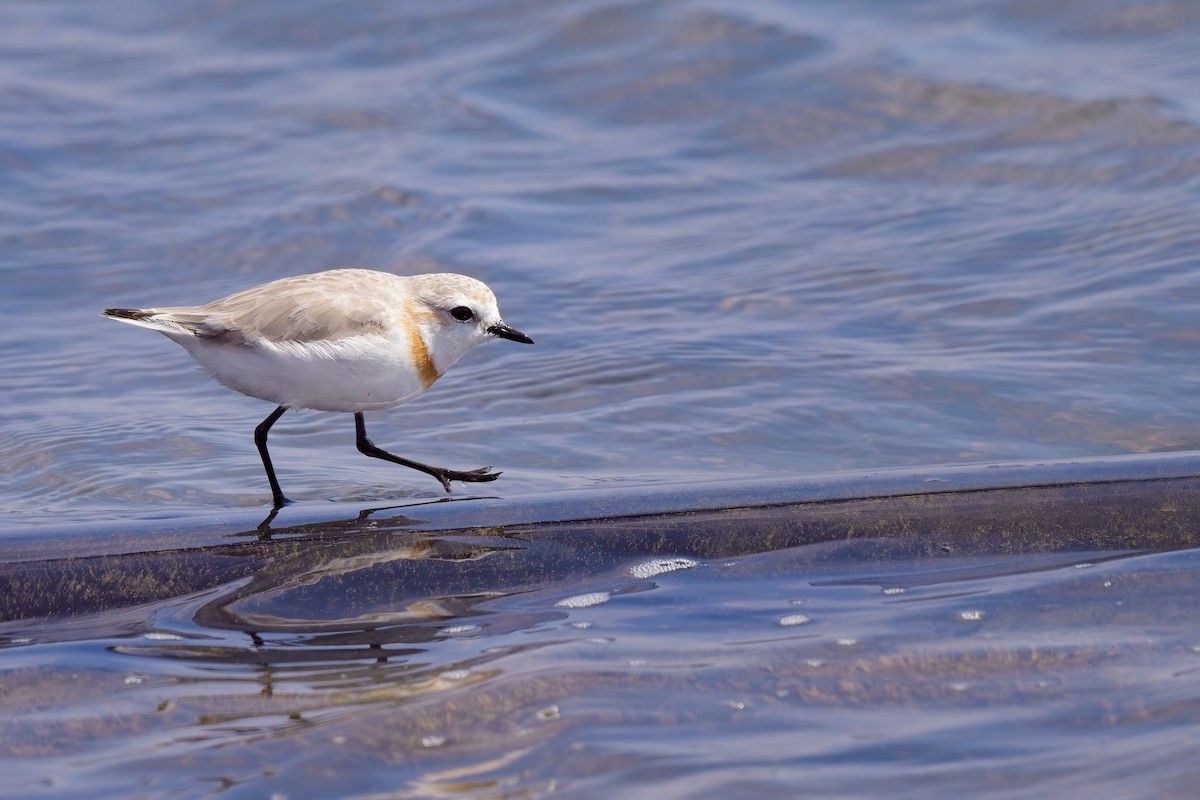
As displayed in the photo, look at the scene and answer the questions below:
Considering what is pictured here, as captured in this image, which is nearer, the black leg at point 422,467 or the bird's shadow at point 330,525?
the bird's shadow at point 330,525

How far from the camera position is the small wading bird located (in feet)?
14.8

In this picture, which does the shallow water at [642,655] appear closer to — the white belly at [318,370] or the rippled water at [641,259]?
the rippled water at [641,259]

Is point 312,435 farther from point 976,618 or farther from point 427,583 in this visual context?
point 976,618

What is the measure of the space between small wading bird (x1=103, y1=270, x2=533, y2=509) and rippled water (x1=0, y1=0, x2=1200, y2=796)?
16.2 inches

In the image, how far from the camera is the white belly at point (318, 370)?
4.48m

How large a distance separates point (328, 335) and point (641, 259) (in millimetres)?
3991

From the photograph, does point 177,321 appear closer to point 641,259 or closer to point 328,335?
point 328,335

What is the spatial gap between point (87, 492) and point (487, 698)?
3.06 metres

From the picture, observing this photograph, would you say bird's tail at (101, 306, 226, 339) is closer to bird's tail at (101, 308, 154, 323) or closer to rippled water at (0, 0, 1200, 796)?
bird's tail at (101, 308, 154, 323)

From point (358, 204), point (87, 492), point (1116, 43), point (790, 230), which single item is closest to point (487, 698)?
point (87, 492)

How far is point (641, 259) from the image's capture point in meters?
8.30

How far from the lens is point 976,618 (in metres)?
3.57

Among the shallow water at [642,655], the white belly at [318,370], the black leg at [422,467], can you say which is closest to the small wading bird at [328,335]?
the white belly at [318,370]

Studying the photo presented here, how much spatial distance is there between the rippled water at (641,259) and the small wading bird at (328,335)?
41 cm
